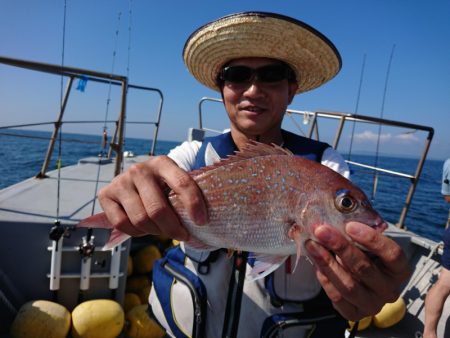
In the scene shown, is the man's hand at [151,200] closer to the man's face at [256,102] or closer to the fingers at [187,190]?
the fingers at [187,190]

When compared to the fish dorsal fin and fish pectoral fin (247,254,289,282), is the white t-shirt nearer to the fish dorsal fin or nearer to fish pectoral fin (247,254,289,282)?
the fish dorsal fin

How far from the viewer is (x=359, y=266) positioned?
4.67ft

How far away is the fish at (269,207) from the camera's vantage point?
1.57 metres

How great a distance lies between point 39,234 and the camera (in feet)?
10.1

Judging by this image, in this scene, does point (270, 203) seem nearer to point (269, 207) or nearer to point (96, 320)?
point (269, 207)

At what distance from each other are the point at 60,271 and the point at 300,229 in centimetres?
274

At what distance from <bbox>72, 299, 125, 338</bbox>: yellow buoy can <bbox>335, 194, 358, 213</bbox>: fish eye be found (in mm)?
2667

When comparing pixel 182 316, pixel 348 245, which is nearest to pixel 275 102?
pixel 348 245

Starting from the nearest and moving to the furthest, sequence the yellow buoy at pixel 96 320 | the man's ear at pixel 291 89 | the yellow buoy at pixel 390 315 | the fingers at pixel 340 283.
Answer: the fingers at pixel 340 283
the man's ear at pixel 291 89
the yellow buoy at pixel 96 320
the yellow buoy at pixel 390 315

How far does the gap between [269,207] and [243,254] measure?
49 cm

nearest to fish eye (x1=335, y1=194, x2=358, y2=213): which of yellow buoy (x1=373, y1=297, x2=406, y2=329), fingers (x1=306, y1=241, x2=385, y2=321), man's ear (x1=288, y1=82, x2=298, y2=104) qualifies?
fingers (x1=306, y1=241, x2=385, y2=321)

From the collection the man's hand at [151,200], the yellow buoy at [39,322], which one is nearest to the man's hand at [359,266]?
the man's hand at [151,200]

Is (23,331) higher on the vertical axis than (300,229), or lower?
lower

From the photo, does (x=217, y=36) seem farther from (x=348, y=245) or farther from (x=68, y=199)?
(x=68, y=199)
